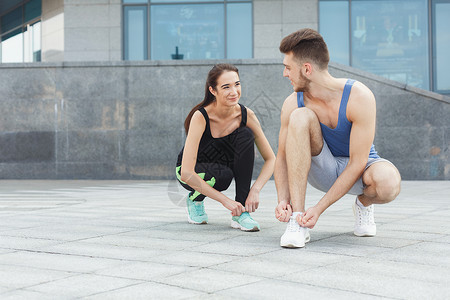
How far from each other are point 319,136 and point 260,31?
11132mm

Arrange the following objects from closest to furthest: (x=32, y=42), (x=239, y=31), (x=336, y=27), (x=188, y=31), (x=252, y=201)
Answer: (x=252, y=201) → (x=336, y=27) → (x=239, y=31) → (x=188, y=31) → (x=32, y=42)

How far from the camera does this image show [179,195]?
23.4 feet

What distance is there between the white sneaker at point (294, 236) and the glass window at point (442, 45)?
39.9 feet

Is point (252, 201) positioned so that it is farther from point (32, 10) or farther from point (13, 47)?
point (13, 47)

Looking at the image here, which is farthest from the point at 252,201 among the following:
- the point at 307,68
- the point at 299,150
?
the point at 307,68

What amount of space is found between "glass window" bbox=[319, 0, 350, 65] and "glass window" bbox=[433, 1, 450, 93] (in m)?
2.21

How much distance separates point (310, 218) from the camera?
331 centimetres

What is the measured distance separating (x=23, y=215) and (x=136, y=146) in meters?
5.53

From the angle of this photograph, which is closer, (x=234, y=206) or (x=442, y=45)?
(x=234, y=206)

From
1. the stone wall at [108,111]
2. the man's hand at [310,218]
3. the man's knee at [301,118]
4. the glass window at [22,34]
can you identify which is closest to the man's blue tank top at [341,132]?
the man's knee at [301,118]

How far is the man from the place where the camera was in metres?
3.34

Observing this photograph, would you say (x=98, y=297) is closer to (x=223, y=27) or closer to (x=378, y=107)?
(x=378, y=107)

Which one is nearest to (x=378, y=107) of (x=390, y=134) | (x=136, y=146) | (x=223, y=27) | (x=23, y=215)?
(x=390, y=134)

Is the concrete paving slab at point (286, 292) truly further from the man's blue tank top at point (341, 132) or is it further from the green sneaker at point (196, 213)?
the green sneaker at point (196, 213)
